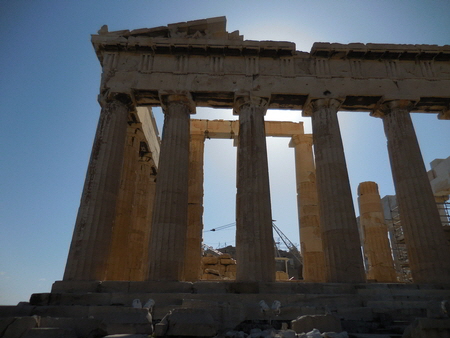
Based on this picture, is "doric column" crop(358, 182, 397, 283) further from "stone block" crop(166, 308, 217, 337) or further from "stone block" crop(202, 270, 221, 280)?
"stone block" crop(166, 308, 217, 337)

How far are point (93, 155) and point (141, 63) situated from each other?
5635mm

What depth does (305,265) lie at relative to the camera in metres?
20.4

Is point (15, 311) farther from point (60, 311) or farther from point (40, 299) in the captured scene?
point (40, 299)

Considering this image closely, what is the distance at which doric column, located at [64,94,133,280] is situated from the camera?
1340cm

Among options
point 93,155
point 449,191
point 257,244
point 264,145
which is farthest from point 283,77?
point 449,191

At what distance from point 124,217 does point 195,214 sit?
173 inches

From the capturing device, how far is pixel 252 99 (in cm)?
1691

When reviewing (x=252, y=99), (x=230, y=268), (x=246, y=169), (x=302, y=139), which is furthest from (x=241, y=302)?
(x=230, y=268)

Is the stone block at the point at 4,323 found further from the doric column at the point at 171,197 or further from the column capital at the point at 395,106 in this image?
the column capital at the point at 395,106

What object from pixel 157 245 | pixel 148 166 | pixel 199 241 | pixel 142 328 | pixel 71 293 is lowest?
pixel 142 328

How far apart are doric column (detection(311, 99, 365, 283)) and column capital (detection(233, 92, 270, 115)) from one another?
2558 millimetres

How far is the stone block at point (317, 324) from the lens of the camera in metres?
7.32

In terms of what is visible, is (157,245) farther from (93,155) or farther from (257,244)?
(93,155)

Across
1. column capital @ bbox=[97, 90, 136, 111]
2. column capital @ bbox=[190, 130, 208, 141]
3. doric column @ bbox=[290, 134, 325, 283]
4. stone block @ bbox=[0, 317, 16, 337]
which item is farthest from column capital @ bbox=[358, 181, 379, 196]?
stone block @ bbox=[0, 317, 16, 337]
